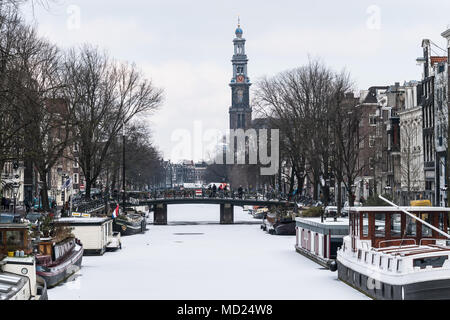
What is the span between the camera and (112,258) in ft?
186

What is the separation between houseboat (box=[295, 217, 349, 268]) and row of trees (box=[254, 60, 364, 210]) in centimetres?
2207

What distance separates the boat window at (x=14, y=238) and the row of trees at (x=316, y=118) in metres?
41.9

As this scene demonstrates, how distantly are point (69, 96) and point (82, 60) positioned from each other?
650 cm

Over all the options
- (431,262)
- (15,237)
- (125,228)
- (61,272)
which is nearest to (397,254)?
(431,262)

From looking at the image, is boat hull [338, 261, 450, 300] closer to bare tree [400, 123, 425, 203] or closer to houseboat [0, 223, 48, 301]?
houseboat [0, 223, 48, 301]

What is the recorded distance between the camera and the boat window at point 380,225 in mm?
36781

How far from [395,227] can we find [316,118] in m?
48.1

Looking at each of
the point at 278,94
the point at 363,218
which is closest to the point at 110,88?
the point at 278,94

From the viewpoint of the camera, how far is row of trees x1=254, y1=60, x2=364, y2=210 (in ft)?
262

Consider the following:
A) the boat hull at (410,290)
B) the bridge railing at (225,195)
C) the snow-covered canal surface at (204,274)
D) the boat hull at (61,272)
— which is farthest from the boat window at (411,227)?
the bridge railing at (225,195)

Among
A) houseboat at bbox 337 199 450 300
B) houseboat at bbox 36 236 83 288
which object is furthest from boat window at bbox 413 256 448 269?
houseboat at bbox 36 236 83 288

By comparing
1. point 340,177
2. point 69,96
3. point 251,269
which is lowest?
point 251,269

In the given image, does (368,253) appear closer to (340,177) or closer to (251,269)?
(251,269)

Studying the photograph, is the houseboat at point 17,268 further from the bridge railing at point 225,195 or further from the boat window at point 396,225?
the bridge railing at point 225,195
